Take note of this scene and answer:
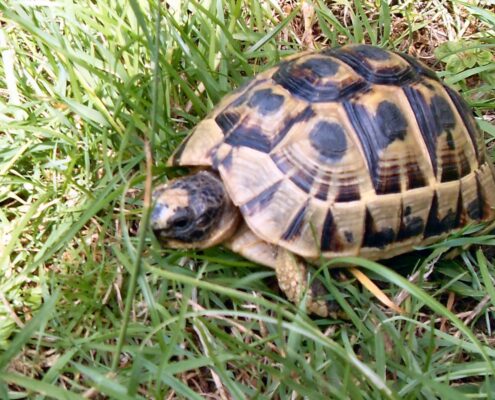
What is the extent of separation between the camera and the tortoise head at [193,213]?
187cm

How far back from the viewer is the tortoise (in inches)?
74.3

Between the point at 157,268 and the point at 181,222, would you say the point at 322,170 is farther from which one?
the point at 157,268

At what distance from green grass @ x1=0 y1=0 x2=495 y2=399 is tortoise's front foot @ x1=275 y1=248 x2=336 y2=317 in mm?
61

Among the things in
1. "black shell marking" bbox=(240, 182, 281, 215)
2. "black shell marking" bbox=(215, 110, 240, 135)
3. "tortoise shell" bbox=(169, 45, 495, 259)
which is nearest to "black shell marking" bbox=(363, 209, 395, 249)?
"tortoise shell" bbox=(169, 45, 495, 259)

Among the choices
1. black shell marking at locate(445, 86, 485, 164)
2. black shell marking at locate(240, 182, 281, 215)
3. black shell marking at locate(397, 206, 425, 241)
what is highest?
black shell marking at locate(240, 182, 281, 215)

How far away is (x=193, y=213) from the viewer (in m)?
1.90

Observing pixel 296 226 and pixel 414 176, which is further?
pixel 414 176

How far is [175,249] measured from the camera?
6.53 ft

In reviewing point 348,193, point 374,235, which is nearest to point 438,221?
point 374,235

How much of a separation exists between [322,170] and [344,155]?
0.09 meters

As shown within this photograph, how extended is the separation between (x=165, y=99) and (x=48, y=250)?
2.50ft

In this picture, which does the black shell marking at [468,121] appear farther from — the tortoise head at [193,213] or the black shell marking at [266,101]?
the tortoise head at [193,213]

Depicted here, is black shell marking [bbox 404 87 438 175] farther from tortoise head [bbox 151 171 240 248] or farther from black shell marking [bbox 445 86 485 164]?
tortoise head [bbox 151 171 240 248]

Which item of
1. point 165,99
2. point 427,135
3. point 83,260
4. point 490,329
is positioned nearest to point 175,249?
point 83,260
